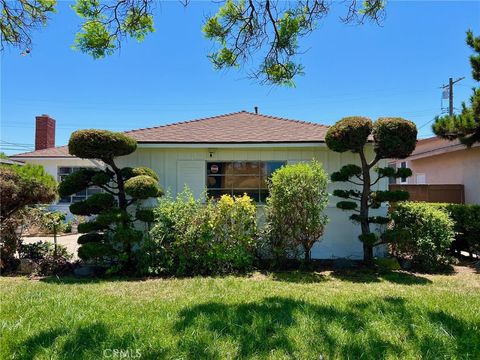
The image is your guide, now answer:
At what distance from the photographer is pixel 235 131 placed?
10359 mm

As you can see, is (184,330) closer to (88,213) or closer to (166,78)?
(88,213)

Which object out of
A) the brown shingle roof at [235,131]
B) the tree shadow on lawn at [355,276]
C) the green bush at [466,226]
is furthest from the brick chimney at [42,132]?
the green bush at [466,226]

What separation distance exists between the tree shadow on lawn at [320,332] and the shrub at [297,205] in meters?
2.92

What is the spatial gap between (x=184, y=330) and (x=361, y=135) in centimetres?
558

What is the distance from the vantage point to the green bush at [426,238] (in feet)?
26.1

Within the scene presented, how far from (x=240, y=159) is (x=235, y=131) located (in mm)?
1165

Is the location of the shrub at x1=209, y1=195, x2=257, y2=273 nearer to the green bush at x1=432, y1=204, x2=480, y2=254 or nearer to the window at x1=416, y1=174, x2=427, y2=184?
the green bush at x1=432, y1=204, x2=480, y2=254

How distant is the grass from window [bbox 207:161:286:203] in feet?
11.5

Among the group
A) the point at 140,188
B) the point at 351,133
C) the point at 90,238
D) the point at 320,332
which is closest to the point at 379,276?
the point at 351,133

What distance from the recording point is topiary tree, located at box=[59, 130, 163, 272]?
745 cm

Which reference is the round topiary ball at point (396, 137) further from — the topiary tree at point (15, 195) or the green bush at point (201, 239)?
the topiary tree at point (15, 195)

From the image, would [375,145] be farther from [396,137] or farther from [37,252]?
[37,252]

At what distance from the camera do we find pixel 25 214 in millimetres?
8438

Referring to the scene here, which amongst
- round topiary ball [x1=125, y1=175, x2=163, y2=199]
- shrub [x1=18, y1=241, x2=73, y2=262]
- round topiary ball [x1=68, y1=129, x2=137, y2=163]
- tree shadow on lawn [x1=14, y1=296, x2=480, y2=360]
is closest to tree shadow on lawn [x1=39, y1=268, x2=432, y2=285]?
shrub [x1=18, y1=241, x2=73, y2=262]
